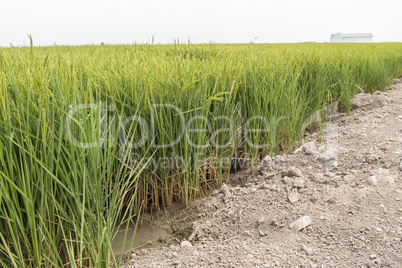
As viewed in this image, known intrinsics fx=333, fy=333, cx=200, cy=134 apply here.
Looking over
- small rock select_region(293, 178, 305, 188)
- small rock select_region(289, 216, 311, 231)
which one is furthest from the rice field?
small rock select_region(289, 216, 311, 231)

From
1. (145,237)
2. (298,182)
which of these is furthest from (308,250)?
(145,237)

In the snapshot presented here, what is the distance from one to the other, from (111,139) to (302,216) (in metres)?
0.89

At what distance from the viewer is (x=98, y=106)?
1037mm

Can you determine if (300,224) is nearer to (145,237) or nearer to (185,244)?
(185,244)

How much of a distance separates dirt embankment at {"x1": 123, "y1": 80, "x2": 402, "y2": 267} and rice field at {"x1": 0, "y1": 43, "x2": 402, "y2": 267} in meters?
0.15

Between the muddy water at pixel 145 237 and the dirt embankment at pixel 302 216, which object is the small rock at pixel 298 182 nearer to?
the dirt embankment at pixel 302 216

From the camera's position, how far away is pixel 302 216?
4.76 ft

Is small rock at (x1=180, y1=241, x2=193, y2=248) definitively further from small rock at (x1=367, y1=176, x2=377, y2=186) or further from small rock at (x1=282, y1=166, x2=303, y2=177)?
small rock at (x1=367, y1=176, x2=377, y2=186)

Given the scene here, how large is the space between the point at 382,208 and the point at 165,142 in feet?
3.36

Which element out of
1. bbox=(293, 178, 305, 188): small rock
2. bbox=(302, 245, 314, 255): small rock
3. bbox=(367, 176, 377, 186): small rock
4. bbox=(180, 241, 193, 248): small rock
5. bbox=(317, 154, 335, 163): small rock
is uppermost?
bbox=(317, 154, 335, 163): small rock

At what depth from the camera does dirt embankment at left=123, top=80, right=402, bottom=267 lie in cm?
124

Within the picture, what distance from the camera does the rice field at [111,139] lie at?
98cm

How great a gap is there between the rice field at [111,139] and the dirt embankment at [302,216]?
15cm

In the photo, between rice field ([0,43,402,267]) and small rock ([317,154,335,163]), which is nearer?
rice field ([0,43,402,267])
